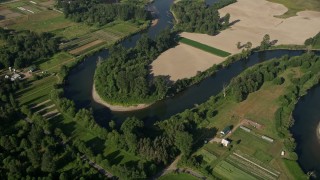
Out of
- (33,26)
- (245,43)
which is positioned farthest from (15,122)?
(245,43)

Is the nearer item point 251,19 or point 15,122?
point 15,122

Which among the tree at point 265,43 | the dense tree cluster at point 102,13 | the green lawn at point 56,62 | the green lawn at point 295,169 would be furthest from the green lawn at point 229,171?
the dense tree cluster at point 102,13

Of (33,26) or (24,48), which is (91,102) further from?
(33,26)

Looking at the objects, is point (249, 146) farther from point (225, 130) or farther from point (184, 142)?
point (184, 142)

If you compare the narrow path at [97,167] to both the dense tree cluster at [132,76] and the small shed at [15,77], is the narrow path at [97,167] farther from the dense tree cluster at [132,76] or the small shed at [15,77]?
the small shed at [15,77]

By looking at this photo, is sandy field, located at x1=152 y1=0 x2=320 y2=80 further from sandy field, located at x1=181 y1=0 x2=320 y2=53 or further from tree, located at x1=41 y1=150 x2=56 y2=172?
tree, located at x1=41 y1=150 x2=56 y2=172
